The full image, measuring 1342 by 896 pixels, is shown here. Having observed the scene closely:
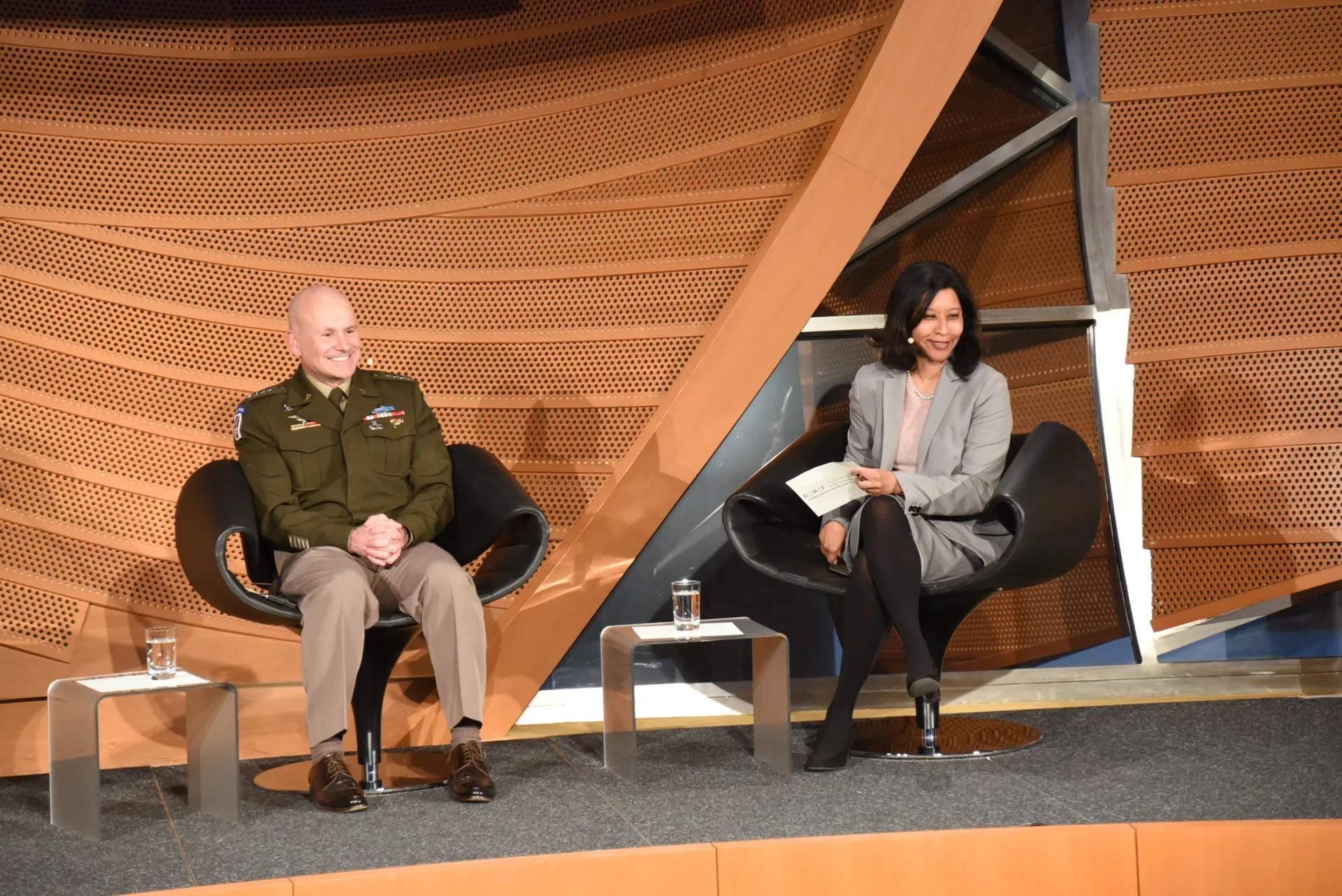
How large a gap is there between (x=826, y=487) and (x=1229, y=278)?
5.70 ft

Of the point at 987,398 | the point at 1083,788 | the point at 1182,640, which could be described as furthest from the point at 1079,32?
the point at 1083,788

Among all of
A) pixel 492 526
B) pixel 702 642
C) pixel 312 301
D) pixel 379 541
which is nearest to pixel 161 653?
pixel 379 541

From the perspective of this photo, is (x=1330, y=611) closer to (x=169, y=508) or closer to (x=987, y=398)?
(x=987, y=398)

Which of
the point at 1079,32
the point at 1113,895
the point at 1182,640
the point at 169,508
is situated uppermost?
the point at 1079,32

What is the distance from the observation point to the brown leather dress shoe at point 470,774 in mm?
2951

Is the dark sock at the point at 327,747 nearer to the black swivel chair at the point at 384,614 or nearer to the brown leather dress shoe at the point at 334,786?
the brown leather dress shoe at the point at 334,786

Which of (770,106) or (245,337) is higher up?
(770,106)

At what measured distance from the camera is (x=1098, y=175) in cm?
429

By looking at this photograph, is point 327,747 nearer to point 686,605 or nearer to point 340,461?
point 340,461

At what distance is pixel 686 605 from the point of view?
3.21 m

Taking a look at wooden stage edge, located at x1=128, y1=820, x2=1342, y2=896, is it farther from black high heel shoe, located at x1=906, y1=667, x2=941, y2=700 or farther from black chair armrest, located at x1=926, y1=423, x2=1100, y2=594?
black chair armrest, located at x1=926, y1=423, x2=1100, y2=594

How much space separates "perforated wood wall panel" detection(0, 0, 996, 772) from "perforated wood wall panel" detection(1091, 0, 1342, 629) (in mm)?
774

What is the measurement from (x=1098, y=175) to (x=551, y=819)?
2.78 m

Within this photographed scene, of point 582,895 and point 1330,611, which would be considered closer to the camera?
point 582,895
